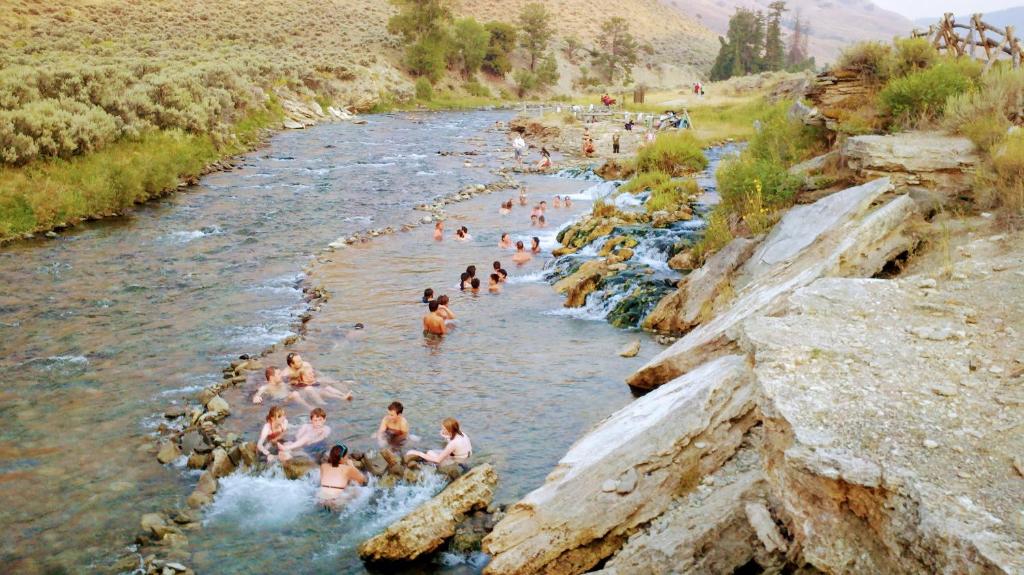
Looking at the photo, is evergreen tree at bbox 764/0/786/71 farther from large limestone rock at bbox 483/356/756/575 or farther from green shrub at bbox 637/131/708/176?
large limestone rock at bbox 483/356/756/575

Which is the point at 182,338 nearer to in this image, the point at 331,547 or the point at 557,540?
the point at 331,547

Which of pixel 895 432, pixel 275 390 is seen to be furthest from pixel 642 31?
pixel 895 432

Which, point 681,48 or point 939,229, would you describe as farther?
point 681,48

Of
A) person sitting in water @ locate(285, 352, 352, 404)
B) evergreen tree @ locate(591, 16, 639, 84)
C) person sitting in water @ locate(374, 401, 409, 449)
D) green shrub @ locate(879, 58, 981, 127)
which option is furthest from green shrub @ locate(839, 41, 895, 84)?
evergreen tree @ locate(591, 16, 639, 84)

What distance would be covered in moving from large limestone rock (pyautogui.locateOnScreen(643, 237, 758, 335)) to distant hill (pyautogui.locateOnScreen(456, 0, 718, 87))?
80.6 metres

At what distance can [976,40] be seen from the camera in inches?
698

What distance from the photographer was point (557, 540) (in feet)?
22.1

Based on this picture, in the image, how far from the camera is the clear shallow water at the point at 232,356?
8.19 metres

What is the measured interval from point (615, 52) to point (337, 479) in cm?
10299

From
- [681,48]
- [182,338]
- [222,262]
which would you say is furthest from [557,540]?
[681,48]

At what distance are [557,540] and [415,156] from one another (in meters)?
31.7

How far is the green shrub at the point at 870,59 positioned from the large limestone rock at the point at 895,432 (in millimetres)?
11226

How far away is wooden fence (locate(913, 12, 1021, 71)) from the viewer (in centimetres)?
1591

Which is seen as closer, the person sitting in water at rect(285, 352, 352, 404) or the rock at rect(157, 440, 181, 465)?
the rock at rect(157, 440, 181, 465)
